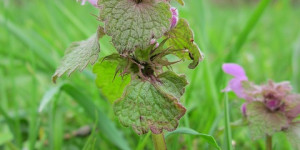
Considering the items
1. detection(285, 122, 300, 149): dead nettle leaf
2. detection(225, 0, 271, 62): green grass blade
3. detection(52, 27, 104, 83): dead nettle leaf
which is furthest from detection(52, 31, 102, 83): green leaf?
detection(225, 0, 271, 62): green grass blade

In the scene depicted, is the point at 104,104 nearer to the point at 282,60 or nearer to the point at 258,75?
the point at 258,75

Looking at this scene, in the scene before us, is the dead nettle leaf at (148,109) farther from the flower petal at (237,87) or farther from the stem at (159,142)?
the flower petal at (237,87)

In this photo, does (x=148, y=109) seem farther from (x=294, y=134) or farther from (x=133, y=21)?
(x=294, y=134)

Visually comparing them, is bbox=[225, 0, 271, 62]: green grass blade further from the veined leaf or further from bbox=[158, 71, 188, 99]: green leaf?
bbox=[158, 71, 188, 99]: green leaf

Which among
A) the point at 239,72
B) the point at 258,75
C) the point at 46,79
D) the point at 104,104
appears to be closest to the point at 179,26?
the point at 239,72

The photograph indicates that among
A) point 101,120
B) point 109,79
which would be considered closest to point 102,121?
point 101,120

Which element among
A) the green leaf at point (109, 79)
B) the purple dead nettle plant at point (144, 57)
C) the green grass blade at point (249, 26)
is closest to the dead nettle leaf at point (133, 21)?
the purple dead nettle plant at point (144, 57)
